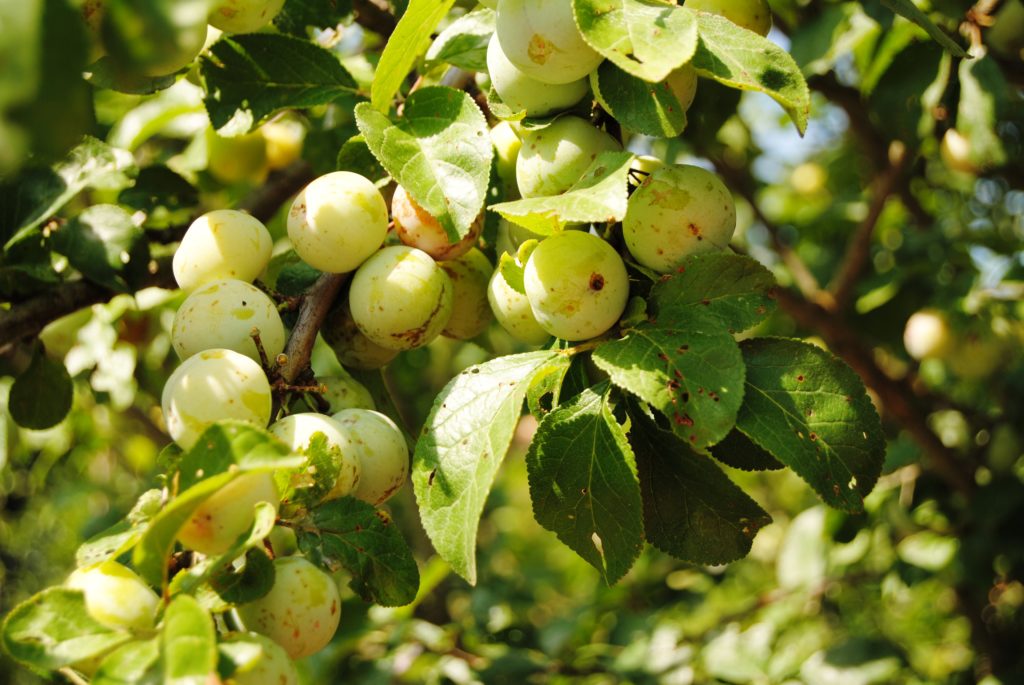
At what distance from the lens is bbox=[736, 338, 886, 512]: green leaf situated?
68 centimetres

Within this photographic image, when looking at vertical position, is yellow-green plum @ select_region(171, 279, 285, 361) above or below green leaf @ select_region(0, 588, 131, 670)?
above

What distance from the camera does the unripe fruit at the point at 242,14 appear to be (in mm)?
856

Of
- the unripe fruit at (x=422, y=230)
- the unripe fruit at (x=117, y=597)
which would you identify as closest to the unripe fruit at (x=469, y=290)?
the unripe fruit at (x=422, y=230)

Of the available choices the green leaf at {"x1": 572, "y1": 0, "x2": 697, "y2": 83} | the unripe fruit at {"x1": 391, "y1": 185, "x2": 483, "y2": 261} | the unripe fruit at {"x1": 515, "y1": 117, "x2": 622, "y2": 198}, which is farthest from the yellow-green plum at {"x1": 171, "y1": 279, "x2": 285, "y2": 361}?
the green leaf at {"x1": 572, "y1": 0, "x2": 697, "y2": 83}

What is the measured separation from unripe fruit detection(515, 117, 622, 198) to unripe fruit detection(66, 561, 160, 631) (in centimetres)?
41

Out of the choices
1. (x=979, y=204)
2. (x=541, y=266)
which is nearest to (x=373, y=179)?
(x=541, y=266)

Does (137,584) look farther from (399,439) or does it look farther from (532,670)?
(532,670)

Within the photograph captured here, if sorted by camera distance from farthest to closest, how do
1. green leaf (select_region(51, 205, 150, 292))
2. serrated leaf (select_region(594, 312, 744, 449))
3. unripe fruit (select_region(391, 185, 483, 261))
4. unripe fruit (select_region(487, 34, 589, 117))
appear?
1. green leaf (select_region(51, 205, 150, 292))
2. unripe fruit (select_region(391, 185, 483, 261))
3. unripe fruit (select_region(487, 34, 589, 117))
4. serrated leaf (select_region(594, 312, 744, 449))

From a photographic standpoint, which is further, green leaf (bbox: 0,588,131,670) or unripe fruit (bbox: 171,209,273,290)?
unripe fruit (bbox: 171,209,273,290)

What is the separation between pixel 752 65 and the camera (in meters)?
0.68

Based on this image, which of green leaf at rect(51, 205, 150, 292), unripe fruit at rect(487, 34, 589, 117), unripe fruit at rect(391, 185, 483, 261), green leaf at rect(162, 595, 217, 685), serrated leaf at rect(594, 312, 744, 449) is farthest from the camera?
green leaf at rect(51, 205, 150, 292)

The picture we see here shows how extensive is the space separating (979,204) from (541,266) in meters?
1.84

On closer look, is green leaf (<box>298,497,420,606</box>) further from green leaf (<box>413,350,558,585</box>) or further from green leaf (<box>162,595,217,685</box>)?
green leaf (<box>162,595,217,685</box>)

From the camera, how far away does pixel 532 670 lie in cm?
138
